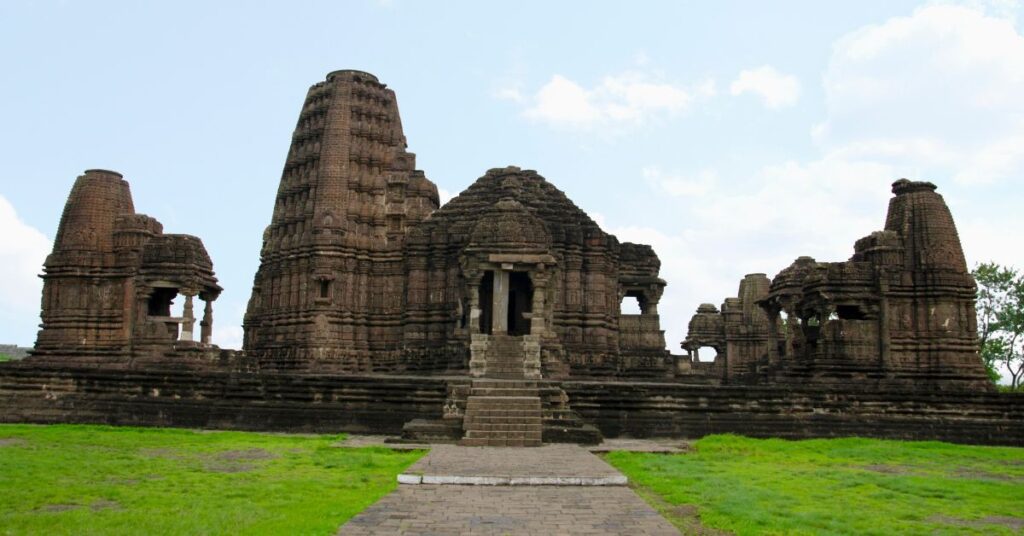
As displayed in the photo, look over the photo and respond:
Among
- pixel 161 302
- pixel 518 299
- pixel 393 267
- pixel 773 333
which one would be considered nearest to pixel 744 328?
pixel 773 333

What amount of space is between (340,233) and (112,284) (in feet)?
25.2

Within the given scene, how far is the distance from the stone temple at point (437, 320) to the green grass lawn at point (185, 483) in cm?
407

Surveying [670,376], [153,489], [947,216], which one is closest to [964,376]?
[947,216]

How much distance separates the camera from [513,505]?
938 cm

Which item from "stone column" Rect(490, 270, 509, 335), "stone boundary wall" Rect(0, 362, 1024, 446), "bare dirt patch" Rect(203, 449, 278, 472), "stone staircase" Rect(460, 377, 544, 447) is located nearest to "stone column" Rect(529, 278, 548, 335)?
"stone column" Rect(490, 270, 509, 335)

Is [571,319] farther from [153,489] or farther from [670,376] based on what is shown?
[153,489]

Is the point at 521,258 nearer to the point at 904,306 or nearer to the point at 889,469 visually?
the point at 904,306

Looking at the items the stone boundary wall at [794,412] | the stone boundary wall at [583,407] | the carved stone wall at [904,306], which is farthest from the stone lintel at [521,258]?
the carved stone wall at [904,306]

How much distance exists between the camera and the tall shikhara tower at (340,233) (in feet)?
95.9

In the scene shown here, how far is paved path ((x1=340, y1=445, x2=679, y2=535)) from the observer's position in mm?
8039

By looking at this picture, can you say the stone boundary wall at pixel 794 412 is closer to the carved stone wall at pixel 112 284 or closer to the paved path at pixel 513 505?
the paved path at pixel 513 505

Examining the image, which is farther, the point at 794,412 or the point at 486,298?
the point at 486,298

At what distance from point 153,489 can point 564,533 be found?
5.60 meters

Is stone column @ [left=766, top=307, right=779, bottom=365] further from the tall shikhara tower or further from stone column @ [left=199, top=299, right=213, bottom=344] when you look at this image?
stone column @ [left=199, top=299, right=213, bottom=344]
